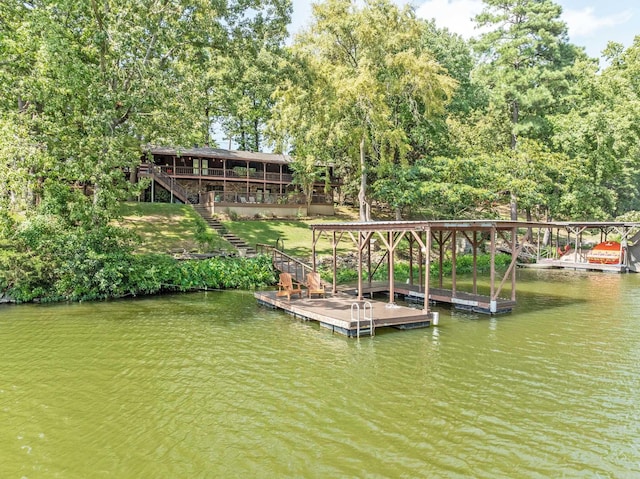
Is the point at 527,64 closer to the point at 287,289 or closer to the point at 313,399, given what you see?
the point at 287,289

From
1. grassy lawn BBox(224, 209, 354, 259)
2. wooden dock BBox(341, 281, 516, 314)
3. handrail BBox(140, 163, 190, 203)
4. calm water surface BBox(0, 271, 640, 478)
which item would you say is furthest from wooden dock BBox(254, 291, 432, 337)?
handrail BBox(140, 163, 190, 203)

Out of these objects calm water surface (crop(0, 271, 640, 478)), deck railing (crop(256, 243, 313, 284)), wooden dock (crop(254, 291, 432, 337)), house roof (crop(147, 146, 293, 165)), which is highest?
house roof (crop(147, 146, 293, 165))

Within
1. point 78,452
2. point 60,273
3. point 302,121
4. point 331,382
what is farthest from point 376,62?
point 78,452

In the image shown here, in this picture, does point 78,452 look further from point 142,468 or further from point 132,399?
point 132,399

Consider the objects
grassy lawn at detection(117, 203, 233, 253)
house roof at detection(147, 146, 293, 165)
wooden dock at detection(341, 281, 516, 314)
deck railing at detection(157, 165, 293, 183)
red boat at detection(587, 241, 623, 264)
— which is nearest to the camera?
wooden dock at detection(341, 281, 516, 314)

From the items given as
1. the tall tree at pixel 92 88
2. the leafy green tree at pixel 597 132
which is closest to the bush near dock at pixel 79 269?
the tall tree at pixel 92 88

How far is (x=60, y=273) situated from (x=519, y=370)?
1949cm

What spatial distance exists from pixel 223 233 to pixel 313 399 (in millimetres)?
23516

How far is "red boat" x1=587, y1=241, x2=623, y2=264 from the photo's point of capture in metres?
32.7

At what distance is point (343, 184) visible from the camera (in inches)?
1778

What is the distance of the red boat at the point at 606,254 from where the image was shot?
32719 millimetres

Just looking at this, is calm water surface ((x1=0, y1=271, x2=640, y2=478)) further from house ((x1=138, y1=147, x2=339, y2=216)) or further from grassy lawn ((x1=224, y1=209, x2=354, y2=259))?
house ((x1=138, y1=147, x2=339, y2=216))

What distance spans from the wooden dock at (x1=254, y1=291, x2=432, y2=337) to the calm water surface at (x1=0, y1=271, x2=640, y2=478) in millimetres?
502

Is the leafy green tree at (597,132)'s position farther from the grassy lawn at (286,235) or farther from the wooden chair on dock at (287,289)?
the wooden chair on dock at (287,289)
